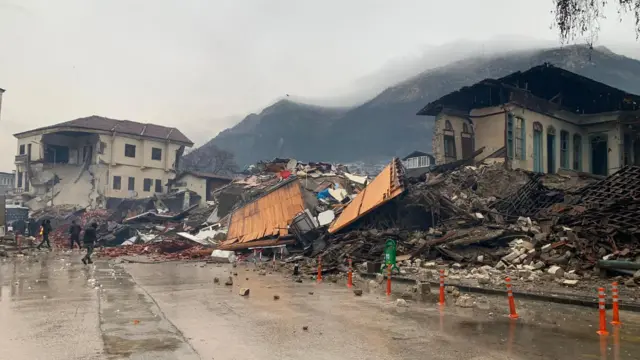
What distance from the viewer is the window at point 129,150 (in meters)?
56.1

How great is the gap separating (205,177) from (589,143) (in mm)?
38841

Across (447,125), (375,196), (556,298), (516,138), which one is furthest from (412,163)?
(556,298)

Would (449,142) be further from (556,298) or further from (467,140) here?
(556,298)

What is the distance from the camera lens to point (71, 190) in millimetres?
55812

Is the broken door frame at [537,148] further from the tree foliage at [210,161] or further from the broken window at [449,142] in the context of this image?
the tree foliage at [210,161]

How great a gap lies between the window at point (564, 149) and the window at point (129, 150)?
46.1 meters

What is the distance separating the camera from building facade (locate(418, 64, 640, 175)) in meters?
27.0

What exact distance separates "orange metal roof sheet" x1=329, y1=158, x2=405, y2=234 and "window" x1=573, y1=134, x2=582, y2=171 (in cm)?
1551

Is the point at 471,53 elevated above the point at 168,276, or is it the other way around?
the point at 471,53

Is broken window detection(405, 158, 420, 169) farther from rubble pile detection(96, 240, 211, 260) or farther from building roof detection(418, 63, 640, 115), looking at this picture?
rubble pile detection(96, 240, 211, 260)

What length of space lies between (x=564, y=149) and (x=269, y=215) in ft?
63.0

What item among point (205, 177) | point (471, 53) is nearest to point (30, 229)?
point (205, 177)

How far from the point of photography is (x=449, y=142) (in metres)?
29.8

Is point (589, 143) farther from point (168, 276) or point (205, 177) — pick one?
point (205, 177)
